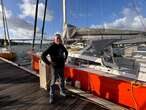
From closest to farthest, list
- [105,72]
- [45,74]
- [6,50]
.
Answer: [105,72] → [45,74] → [6,50]

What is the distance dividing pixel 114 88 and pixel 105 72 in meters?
1.06

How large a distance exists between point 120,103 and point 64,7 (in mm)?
5576

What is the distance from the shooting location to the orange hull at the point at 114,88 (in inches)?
232

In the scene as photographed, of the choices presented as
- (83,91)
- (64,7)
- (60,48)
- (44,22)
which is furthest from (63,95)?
(64,7)

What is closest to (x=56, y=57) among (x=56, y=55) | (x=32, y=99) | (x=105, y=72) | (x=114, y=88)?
(x=56, y=55)

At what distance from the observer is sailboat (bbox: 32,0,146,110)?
611 centimetres

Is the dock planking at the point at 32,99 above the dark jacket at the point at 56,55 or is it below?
below

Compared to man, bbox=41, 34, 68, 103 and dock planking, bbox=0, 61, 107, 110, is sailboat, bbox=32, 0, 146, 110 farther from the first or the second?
man, bbox=41, 34, 68, 103

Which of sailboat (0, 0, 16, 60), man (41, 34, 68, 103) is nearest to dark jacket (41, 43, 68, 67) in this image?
man (41, 34, 68, 103)

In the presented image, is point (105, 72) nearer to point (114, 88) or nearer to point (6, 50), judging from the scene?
point (114, 88)

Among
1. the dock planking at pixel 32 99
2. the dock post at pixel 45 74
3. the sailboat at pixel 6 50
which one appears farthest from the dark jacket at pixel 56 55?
the sailboat at pixel 6 50

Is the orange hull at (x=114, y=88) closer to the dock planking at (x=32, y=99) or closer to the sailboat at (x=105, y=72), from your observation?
the sailboat at (x=105, y=72)

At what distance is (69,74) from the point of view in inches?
350

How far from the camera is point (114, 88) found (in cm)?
665
